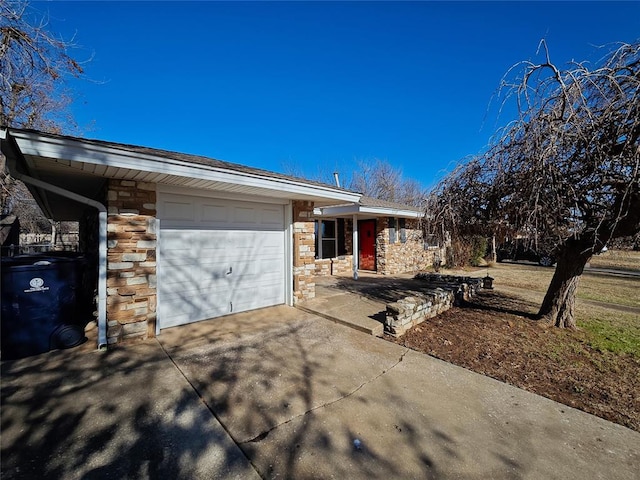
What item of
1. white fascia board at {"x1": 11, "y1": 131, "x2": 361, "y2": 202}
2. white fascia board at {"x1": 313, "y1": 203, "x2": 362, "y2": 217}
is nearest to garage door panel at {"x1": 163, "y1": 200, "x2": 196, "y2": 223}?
white fascia board at {"x1": 11, "y1": 131, "x2": 361, "y2": 202}

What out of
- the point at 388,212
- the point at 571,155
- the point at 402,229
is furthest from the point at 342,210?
the point at 571,155

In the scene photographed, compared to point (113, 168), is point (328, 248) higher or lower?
lower

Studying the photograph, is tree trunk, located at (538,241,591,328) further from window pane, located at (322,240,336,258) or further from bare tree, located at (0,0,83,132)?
bare tree, located at (0,0,83,132)

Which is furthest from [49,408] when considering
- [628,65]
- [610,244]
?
[610,244]

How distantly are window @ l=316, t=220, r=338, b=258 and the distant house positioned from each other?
15.3 ft

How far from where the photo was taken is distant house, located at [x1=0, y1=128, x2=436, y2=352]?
3689 mm

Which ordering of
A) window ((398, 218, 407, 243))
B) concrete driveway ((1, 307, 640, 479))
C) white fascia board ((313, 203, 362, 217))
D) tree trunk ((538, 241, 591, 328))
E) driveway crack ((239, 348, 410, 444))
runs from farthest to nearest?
window ((398, 218, 407, 243)), white fascia board ((313, 203, 362, 217)), tree trunk ((538, 241, 591, 328)), driveway crack ((239, 348, 410, 444)), concrete driveway ((1, 307, 640, 479))

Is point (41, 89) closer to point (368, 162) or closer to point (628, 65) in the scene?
point (628, 65)

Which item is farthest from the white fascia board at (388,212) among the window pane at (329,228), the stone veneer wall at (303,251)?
the stone veneer wall at (303,251)

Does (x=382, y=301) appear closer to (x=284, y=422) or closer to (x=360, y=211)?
(x=360, y=211)

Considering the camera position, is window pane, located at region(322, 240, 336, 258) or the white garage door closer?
the white garage door

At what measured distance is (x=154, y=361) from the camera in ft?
12.1

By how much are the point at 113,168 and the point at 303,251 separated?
3854mm

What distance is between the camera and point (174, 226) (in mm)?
4902
